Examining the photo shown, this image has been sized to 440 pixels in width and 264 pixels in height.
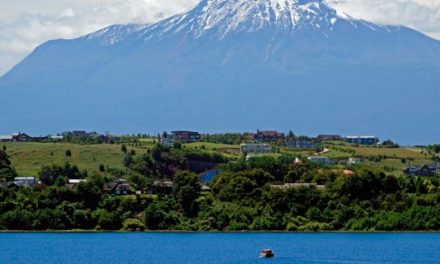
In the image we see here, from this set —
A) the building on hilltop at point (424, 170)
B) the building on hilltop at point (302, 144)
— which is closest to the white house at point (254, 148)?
the building on hilltop at point (302, 144)

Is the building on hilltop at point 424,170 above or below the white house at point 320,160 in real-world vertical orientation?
below

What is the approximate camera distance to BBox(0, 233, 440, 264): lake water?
66000mm

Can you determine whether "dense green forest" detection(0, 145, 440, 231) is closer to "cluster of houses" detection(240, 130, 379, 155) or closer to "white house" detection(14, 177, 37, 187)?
"white house" detection(14, 177, 37, 187)

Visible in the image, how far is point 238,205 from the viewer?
303 feet

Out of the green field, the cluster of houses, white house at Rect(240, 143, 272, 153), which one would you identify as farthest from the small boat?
white house at Rect(240, 143, 272, 153)

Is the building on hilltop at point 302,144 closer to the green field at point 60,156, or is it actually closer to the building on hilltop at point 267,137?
the building on hilltop at point 267,137

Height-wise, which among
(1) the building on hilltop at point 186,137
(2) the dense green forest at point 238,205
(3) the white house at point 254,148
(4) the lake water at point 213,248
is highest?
(1) the building on hilltop at point 186,137

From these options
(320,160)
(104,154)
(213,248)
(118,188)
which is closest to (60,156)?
(104,154)

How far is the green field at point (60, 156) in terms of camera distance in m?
124

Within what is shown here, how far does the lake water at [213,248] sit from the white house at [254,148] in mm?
54806

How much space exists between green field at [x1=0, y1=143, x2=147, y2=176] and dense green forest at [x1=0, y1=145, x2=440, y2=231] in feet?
81.7

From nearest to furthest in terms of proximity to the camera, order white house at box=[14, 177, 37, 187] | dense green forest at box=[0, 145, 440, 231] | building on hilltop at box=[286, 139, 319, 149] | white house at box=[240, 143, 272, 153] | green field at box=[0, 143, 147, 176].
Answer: dense green forest at box=[0, 145, 440, 231] → white house at box=[14, 177, 37, 187] → green field at box=[0, 143, 147, 176] → white house at box=[240, 143, 272, 153] → building on hilltop at box=[286, 139, 319, 149]

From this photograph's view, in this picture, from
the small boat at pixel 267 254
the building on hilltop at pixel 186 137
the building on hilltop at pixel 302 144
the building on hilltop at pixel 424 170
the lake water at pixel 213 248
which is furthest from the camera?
the building on hilltop at pixel 186 137

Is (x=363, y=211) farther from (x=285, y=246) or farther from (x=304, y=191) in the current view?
(x=285, y=246)
